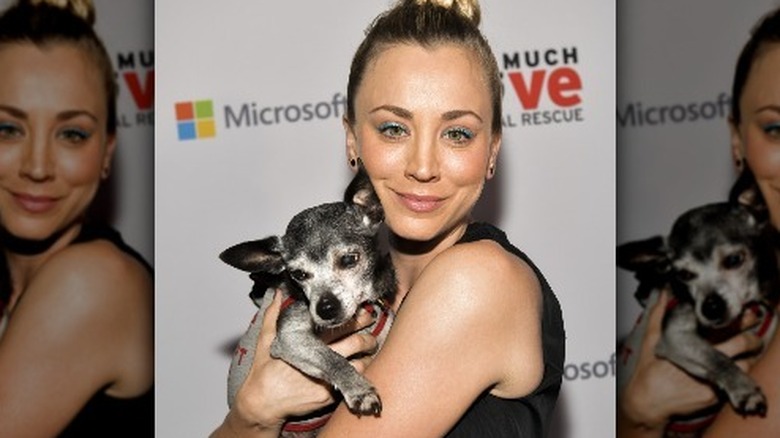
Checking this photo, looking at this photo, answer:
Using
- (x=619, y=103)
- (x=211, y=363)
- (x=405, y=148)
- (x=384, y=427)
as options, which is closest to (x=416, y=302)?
(x=384, y=427)

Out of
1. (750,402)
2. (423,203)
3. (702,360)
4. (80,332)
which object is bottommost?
(750,402)

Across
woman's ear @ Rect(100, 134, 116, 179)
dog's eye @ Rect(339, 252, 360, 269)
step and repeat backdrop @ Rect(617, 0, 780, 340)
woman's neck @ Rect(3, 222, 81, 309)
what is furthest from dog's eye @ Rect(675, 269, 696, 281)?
woman's neck @ Rect(3, 222, 81, 309)

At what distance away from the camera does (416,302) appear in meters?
1.70

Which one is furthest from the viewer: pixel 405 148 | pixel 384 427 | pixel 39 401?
pixel 39 401

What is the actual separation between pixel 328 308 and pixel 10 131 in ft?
4.27

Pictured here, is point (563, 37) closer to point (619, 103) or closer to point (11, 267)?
point (619, 103)

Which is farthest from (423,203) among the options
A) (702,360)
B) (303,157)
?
(702,360)

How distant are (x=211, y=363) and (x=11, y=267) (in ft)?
2.12

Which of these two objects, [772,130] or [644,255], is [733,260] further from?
[772,130]

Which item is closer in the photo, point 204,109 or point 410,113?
point 410,113

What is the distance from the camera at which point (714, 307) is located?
2779mm

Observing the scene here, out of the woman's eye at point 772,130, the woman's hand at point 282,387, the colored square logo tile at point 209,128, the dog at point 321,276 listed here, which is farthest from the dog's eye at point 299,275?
the woman's eye at point 772,130

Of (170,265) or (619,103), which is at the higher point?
(619,103)

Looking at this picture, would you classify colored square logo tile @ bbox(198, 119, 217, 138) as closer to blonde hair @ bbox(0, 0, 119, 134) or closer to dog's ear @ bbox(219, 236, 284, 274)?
blonde hair @ bbox(0, 0, 119, 134)
